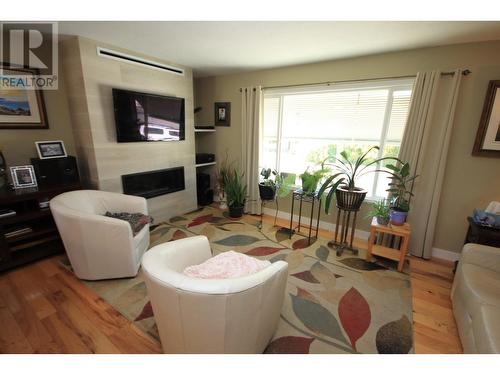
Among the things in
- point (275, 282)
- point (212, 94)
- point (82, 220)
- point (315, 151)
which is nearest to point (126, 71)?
point (212, 94)

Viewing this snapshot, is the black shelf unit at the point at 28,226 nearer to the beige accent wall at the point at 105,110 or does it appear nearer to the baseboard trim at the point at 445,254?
the beige accent wall at the point at 105,110

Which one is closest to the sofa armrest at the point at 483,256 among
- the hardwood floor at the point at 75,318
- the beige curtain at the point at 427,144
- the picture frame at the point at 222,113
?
the hardwood floor at the point at 75,318

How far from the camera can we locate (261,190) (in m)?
3.11

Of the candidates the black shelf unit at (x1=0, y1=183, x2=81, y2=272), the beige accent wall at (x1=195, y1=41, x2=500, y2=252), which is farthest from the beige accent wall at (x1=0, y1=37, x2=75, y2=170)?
the beige accent wall at (x1=195, y1=41, x2=500, y2=252)

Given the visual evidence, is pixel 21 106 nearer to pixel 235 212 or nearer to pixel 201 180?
pixel 201 180

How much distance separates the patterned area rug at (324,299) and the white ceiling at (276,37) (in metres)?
2.24

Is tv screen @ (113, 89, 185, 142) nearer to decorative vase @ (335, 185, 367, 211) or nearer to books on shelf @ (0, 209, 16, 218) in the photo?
books on shelf @ (0, 209, 16, 218)

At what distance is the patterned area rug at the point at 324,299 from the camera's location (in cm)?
149

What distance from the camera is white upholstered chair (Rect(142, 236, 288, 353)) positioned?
97 centimetres

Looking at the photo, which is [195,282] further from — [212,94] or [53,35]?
[212,94]

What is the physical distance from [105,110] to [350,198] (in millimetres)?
2911

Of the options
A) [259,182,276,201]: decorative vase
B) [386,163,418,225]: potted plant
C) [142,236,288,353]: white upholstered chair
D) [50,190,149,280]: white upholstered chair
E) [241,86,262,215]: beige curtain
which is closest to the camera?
[142,236,288,353]: white upholstered chair

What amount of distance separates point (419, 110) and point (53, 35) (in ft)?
12.6

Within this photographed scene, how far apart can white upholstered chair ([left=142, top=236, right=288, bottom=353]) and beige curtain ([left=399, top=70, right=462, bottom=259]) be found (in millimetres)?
2143
